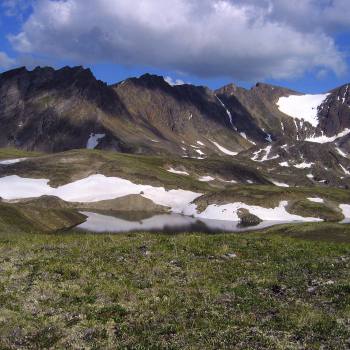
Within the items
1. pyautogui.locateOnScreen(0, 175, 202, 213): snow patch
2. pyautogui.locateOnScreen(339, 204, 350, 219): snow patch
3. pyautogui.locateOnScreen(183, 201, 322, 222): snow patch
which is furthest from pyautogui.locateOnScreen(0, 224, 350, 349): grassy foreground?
pyautogui.locateOnScreen(0, 175, 202, 213): snow patch

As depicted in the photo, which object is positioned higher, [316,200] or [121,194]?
[121,194]

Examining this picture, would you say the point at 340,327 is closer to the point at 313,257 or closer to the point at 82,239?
the point at 313,257

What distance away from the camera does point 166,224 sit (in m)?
123

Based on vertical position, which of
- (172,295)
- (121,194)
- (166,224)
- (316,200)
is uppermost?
(121,194)

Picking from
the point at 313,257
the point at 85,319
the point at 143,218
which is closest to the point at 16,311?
the point at 85,319

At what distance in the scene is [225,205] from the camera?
15125cm

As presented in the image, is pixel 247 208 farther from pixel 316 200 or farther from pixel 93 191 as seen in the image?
pixel 93 191

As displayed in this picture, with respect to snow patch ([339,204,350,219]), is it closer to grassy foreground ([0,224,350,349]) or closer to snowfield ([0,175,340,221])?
snowfield ([0,175,340,221])

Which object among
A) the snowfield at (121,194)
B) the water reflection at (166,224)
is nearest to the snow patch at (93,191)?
the snowfield at (121,194)

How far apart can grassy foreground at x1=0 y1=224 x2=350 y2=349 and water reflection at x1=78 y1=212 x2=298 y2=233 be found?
69154 mm

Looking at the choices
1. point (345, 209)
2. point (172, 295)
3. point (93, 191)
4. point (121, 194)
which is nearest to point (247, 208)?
point (345, 209)

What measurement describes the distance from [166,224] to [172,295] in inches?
3983

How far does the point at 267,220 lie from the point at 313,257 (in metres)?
115

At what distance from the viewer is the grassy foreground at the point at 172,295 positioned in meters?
17.0
